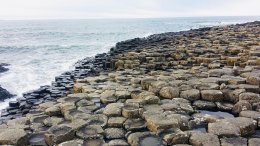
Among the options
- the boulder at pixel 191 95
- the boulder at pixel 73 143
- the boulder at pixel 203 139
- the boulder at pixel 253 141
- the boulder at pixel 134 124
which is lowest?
the boulder at pixel 73 143

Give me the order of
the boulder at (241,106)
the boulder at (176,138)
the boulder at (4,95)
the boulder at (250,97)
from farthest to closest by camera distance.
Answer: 1. the boulder at (4,95)
2. the boulder at (250,97)
3. the boulder at (241,106)
4. the boulder at (176,138)

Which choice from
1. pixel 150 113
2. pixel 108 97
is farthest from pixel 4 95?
pixel 150 113

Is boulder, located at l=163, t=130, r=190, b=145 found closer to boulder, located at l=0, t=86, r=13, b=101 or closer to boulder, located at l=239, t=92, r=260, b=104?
boulder, located at l=239, t=92, r=260, b=104

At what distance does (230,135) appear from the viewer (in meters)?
3.76

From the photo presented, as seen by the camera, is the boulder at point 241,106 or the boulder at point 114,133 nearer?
the boulder at point 114,133

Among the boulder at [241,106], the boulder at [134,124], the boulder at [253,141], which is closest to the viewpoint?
the boulder at [253,141]

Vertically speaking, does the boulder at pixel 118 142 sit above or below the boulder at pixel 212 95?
below

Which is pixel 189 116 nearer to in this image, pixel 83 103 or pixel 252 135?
pixel 252 135

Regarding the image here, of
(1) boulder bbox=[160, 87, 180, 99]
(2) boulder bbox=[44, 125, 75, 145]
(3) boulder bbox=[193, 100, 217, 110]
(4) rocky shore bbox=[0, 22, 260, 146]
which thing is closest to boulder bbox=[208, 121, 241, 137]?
(4) rocky shore bbox=[0, 22, 260, 146]

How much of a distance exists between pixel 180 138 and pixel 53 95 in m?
4.30

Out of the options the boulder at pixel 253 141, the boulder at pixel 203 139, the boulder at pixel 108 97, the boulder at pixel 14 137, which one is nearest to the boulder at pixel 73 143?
the boulder at pixel 14 137

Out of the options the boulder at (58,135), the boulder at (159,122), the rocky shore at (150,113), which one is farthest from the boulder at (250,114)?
the boulder at (58,135)

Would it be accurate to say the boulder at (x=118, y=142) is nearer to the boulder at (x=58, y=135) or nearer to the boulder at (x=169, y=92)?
the boulder at (x=58, y=135)

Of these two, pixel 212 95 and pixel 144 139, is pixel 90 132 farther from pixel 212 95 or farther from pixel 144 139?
pixel 212 95
